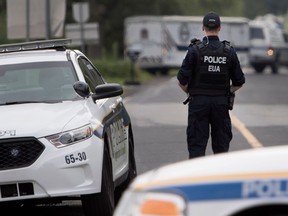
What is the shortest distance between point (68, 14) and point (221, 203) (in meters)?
48.7

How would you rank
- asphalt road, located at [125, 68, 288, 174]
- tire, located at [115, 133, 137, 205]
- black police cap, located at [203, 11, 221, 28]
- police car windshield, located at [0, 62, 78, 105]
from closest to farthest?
police car windshield, located at [0, 62, 78, 105]
black police cap, located at [203, 11, 221, 28]
tire, located at [115, 133, 137, 205]
asphalt road, located at [125, 68, 288, 174]

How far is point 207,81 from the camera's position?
1036 cm

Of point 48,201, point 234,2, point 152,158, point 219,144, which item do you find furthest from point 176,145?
point 234,2

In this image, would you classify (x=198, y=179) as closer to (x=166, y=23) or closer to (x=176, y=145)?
(x=176, y=145)

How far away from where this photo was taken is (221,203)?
16.9 ft

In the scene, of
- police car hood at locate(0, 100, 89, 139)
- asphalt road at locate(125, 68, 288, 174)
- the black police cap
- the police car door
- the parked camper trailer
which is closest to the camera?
police car hood at locate(0, 100, 89, 139)

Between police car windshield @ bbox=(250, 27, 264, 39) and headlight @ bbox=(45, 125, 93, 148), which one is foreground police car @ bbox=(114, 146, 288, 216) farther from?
police car windshield @ bbox=(250, 27, 264, 39)

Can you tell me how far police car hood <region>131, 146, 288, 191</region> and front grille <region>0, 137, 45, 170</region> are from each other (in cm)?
316

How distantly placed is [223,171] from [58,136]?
362cm

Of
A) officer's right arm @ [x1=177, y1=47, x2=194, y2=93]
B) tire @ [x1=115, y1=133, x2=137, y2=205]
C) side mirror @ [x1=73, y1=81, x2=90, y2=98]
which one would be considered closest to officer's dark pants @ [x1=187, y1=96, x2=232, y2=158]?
officer's right arm @ [x1=177, y1=47, x2=194, y2=93]

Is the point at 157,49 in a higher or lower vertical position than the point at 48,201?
lower

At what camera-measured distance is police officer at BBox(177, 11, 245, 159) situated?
34.0ft

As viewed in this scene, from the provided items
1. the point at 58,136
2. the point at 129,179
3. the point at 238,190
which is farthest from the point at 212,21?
the point at 238,190

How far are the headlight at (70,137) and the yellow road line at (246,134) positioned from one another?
23.0 ft
